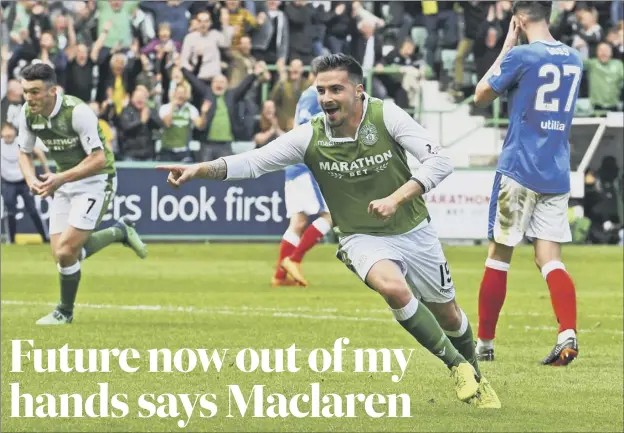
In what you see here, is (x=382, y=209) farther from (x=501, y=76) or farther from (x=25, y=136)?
(x=25, y=136)

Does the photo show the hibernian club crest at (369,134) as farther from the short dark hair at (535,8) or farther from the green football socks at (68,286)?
the green football socks at (68,286)

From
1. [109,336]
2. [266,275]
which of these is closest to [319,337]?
[109,336]

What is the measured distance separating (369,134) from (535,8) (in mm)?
2262

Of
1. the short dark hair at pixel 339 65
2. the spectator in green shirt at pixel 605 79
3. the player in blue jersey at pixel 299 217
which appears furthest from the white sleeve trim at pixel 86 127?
the spectator in green shirt at pixel 605 79

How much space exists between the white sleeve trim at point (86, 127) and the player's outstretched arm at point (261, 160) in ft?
14.7

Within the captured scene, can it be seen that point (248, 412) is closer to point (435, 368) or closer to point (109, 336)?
point (435, 368)

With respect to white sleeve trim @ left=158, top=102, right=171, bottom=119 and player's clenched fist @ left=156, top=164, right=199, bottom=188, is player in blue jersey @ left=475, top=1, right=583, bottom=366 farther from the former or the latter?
white sleeve trim @ left=158, top=102, right=171, bottom=119

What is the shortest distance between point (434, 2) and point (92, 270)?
411 inches

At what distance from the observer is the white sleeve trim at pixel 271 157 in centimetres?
875

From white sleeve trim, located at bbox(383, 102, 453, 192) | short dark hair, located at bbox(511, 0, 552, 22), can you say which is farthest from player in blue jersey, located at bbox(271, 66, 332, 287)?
white sleeve trim, located at bbox(383, 102, 453, 192)

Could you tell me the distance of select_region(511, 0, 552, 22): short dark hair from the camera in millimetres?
10430

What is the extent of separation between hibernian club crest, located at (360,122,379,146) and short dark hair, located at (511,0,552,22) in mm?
2155

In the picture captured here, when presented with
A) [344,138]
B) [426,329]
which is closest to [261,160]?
[344,138]

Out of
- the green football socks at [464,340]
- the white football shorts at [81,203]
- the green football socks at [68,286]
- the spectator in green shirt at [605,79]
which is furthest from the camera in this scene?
the spectator in green shirt at [605,79]
